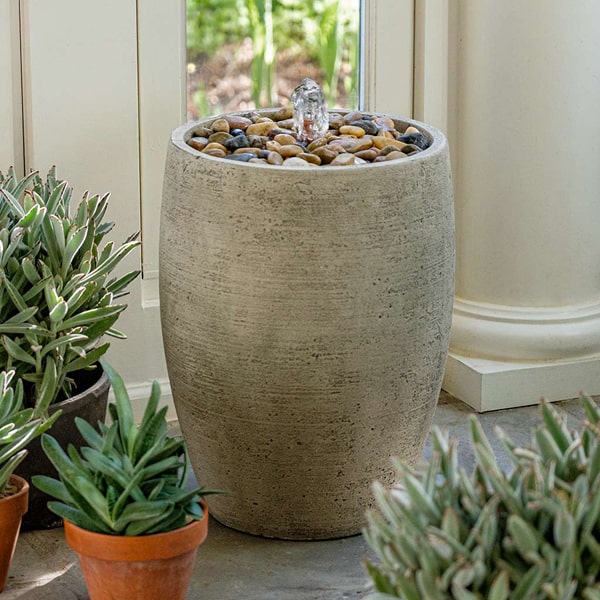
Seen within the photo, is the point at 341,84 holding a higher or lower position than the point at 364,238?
higher

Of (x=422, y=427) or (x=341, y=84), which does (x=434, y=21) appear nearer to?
(x=341, y=84)

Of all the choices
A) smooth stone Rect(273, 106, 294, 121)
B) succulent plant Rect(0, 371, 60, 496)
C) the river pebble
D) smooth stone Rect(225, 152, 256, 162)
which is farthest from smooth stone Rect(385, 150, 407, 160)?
succulent plant Rect(0, 371, 60, 496)

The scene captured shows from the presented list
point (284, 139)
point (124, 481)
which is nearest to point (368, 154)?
point (284, 139)

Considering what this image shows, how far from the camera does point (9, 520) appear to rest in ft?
5.44

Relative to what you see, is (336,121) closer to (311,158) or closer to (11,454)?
(311,158)

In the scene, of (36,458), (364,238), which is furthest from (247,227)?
(36,458)

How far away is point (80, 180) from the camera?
7.12 feet

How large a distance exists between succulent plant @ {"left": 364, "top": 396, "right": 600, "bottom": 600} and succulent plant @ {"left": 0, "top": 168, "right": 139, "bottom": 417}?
721mm

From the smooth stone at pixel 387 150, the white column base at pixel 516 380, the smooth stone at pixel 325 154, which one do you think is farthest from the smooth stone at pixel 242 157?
the white column base at pixel 516 380

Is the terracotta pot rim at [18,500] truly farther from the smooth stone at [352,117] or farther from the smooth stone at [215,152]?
the smooth stone at [352,117]

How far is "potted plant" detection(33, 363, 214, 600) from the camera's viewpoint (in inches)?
59.4

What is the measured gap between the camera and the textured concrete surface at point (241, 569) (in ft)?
5.68

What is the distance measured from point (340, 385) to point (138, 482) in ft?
Answer: 1.22

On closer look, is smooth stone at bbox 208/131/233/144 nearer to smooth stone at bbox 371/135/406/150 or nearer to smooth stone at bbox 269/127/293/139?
smooth stone at bbox 269/127/293/139
